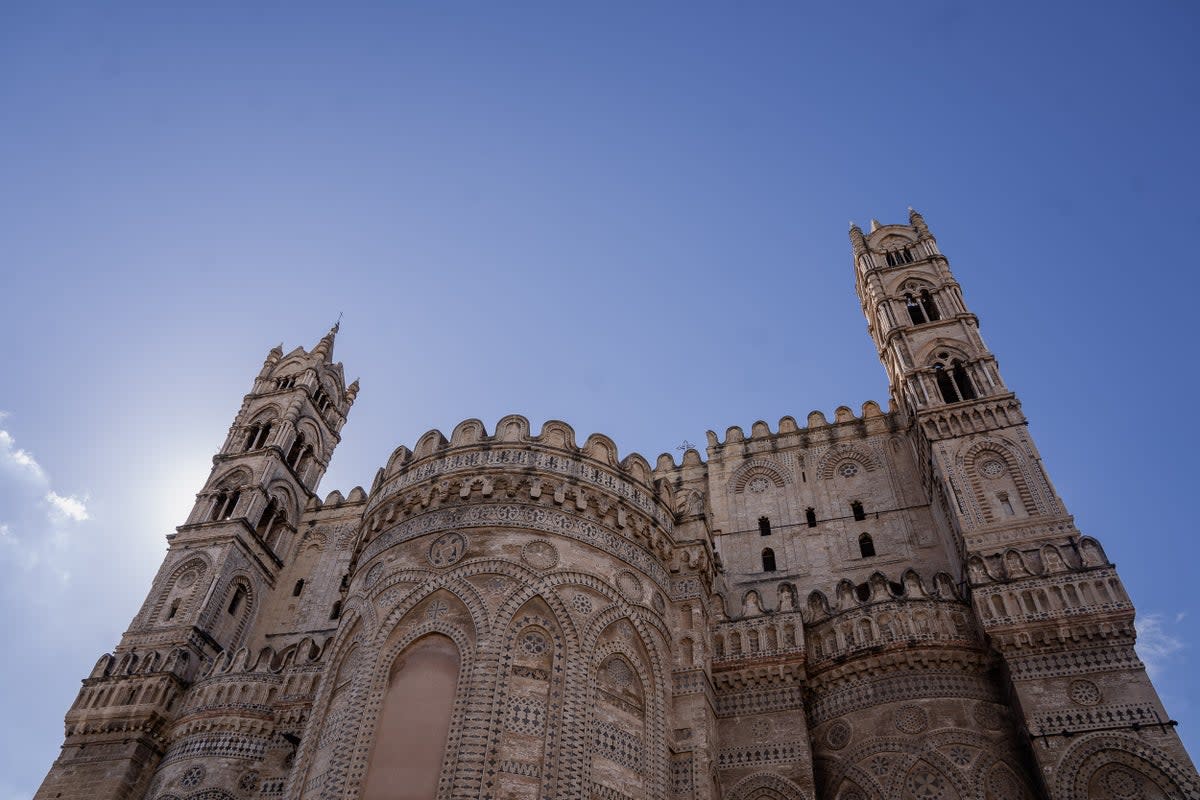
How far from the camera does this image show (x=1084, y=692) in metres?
16.2

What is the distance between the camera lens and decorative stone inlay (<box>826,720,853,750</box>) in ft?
57.7

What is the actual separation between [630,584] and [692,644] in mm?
2080

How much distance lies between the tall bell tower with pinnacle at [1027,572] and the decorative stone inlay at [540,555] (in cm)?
911

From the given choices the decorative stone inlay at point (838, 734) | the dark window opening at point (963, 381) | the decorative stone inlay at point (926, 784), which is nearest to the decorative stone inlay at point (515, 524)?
the decorative stone inlay at point (838, 734)

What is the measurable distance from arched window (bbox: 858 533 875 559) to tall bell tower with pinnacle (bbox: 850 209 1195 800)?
2.00 m

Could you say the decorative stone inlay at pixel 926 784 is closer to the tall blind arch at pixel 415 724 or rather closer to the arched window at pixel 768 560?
the arched window at pixel 768 560

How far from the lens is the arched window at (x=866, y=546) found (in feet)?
76.4

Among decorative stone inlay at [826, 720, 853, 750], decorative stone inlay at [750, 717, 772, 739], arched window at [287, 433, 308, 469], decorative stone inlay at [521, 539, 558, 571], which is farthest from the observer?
arched window at [287, 433, 308, 469]

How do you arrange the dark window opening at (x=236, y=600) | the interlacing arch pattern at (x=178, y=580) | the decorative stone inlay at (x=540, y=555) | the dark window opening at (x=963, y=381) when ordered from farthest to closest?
the dark window opening at (x=236, y=600), the interlacing arch pattern at (x=178, y=580), the dark window opening at (x=963, y=381), the decorative stone inlay at (x=540, y=555)

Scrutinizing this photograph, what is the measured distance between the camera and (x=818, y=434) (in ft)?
88.1

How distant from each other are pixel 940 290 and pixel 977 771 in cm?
1595

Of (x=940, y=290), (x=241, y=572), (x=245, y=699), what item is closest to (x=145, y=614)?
(x=241, y=572)

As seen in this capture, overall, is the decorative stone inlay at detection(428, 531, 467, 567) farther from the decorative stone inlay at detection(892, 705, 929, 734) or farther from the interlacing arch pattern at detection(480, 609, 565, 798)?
the decorative stone inlay at detection(892, 705, 929, 734)

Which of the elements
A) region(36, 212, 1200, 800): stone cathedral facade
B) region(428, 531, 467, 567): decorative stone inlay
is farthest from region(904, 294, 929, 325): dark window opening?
region(428, 531, 467, 567): decorative stone inlay
